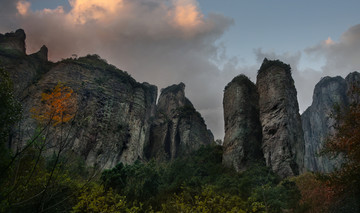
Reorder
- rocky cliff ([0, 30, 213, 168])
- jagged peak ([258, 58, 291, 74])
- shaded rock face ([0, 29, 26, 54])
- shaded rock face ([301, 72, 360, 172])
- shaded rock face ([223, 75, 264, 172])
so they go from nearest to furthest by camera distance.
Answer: shaded rock face ([223, 75, 264, 172]), jagged peak ([258, 58, 291, 74]), rocky cliff ([0, 30, 213, 168]), shaded rock face ([0, 29, 26, 54]), shaded rock face ([301, 72, 360, 172])

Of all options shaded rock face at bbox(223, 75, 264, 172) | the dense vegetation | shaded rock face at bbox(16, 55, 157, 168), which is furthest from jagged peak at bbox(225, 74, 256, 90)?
shaded rock face at bbox(16, 55, 157, 168)

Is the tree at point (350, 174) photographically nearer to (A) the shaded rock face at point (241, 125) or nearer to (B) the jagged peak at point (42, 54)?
(A) the shaded rock face at point (241, 125)

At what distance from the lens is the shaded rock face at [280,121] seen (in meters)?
28.4

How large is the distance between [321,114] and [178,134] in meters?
56.6

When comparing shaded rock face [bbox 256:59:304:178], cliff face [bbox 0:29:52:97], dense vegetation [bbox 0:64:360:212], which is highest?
cliff face [bbox 0:29:52:97]

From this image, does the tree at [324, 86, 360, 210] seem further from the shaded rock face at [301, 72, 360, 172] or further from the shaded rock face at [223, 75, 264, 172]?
the shaded rock face at [301, 72, 360, 172]

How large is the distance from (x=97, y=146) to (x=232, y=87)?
97.6 feet

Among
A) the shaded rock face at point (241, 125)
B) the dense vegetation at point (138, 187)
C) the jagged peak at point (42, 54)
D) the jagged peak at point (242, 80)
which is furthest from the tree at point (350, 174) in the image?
the jagged peak at point (42, 54)

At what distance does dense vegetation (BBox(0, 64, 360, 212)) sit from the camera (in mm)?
7146

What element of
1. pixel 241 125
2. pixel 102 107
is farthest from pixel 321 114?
pixel 102 107

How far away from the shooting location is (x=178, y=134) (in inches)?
2601

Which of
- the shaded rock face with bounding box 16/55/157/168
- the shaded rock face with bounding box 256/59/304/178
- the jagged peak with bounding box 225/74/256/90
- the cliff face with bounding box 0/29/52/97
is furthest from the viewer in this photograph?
the cliff face with bounding box 0/29/52/97

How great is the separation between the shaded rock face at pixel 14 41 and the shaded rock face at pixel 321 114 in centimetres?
8916

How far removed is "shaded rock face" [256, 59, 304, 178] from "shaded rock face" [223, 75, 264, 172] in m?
2.57
